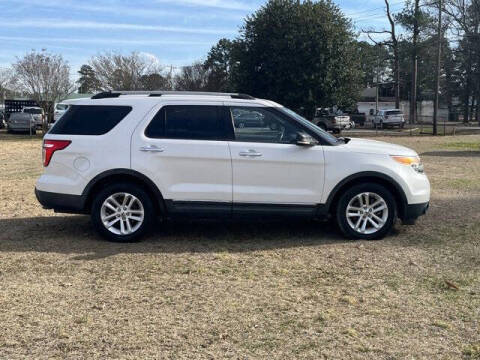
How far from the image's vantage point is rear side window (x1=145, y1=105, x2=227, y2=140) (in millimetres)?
6594

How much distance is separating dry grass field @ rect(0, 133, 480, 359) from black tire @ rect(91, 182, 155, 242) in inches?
6.2

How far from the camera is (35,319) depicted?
169 inches

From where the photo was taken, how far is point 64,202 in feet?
21.7

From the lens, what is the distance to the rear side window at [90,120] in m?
6.64

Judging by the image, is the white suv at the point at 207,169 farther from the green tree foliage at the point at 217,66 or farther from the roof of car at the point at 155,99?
the green tree foliage at the point at 217,66

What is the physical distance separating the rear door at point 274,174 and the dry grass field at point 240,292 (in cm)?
54

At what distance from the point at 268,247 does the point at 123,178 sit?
199 cm

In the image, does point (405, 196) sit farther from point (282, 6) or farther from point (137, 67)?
point (137, 67)

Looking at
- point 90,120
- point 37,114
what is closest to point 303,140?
point 90,120

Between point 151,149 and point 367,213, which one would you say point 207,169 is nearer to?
point 151,149

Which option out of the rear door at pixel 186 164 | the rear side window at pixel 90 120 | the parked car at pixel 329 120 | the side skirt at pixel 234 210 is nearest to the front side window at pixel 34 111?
the parked car at pixel 329 120

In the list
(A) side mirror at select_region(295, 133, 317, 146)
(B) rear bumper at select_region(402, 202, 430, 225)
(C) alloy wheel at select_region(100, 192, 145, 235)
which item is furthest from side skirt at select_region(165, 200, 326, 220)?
(B) rear bumper at select_region(402, 202, 430, 225)

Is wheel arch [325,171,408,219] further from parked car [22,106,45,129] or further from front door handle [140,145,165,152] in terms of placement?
parked car [22,106,45,129]

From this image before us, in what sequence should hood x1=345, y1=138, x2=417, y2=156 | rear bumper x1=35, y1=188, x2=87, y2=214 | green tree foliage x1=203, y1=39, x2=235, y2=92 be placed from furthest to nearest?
green tree foliage x1=203, y1=39, x2=235, y2=92, hood x1=345, y1=138, x2=417, y2=156, rear bumper x1=35, y1=188, x2=87, y2=214
